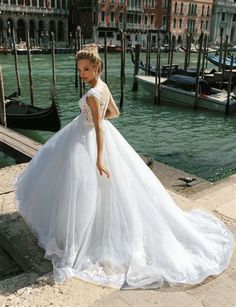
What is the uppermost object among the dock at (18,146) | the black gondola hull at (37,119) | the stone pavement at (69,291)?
the stone pavement at (69,291)

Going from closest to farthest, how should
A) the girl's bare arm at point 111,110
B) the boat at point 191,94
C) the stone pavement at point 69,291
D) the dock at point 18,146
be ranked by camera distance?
the stone pavement at point 69,291, the girl's bare arm at point 111,110, the dock at point 18,146, the boat at point 191,94

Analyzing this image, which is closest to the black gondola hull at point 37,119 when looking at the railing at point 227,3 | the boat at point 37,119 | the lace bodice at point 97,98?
the boat at point 37,119

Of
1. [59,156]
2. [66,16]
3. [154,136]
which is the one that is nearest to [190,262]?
[59,156]

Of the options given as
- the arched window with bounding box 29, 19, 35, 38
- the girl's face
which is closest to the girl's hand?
the girl's face

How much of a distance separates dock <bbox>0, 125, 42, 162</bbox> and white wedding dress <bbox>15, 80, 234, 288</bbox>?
95.8 inches

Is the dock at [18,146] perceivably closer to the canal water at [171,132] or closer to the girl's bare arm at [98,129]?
the canal water at [171,132]

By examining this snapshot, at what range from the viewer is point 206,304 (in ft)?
6.36

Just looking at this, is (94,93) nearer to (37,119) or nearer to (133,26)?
(37,119)

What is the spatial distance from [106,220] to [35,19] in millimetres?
40062

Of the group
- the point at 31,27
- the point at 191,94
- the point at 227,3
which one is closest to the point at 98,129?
the point at 191,94

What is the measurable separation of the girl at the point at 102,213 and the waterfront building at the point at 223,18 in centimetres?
5135

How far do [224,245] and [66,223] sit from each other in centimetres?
104

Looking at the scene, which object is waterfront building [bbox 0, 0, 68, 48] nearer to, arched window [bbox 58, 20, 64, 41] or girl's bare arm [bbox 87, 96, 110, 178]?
arched window [bbox 58, 20, 64, 41]

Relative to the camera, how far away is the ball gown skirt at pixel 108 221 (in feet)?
6.91
